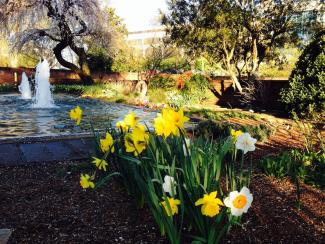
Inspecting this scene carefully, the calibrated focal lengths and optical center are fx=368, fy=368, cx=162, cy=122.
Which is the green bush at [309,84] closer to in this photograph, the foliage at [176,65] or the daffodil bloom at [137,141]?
the daffodil bloom at [137,141]

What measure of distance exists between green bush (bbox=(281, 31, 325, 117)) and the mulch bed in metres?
4.76

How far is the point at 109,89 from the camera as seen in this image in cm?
1645

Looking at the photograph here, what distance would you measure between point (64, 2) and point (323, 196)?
64.9 ft

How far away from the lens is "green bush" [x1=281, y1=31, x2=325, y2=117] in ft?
26.0

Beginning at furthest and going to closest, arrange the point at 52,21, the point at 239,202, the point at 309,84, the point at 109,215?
the point at 52,21, the point at 309,84, the point at 109,215, the point at 239,202

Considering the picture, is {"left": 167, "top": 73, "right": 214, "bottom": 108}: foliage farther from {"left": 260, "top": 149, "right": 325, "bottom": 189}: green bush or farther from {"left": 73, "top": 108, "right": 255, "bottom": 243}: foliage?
{"left": 73, "top": 108, "right": 255, "bottom": 243}: foliage

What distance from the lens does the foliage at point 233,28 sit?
11562mm

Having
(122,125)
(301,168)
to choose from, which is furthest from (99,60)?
(122,125)

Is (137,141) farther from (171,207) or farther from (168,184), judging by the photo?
(171,207)

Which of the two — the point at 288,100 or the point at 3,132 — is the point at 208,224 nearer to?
the point at 3,132

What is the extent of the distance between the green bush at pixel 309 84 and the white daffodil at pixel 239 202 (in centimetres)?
652

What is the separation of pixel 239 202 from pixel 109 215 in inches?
51.9

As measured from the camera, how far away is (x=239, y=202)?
1.94 metres

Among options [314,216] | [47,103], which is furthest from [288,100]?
[47,103]
